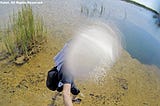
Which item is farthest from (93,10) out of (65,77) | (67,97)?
(67,97)

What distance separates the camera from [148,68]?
4.52 meters

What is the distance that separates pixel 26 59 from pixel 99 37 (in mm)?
1735

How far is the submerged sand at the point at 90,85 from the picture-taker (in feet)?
11.8

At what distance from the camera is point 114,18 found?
5.91 meters

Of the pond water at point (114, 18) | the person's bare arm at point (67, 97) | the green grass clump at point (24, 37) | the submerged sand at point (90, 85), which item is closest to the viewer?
the person's bare arm at point (67, 97)

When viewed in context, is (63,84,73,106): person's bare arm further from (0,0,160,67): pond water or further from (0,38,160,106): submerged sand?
(0,0,160,67): pond water

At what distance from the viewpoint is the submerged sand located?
360 cm

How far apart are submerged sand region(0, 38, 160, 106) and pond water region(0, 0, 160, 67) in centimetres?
48

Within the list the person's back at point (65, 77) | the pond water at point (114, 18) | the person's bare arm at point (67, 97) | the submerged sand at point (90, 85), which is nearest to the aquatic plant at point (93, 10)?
the pond water at point (114, 18)

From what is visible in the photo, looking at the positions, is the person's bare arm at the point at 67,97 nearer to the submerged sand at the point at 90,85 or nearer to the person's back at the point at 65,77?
the person's back at the point at 65,77

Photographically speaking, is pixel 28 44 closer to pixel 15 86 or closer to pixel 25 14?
pixel 25 14

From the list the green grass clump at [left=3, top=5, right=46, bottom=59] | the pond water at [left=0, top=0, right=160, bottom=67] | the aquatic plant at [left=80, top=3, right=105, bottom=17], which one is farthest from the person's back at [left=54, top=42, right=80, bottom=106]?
the aquatic plant at [left=80, top=3, right=105, bottom=17]

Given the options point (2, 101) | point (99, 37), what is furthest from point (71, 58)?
point (2, 101)

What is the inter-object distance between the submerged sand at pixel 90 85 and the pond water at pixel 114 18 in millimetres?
483
